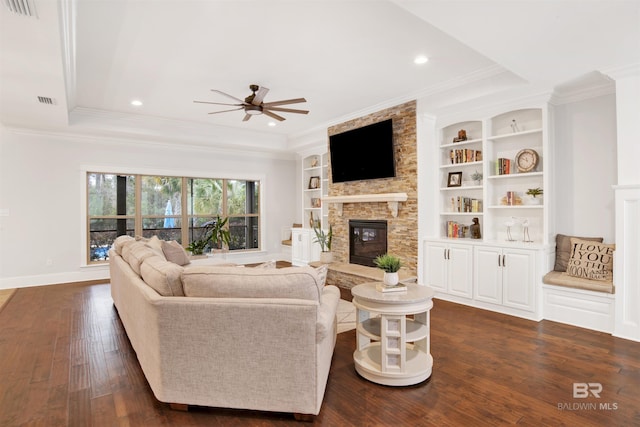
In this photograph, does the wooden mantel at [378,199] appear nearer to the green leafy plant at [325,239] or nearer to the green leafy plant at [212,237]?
the green leafy plant at [325,239]

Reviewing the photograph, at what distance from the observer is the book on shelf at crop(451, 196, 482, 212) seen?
4906 millimetres

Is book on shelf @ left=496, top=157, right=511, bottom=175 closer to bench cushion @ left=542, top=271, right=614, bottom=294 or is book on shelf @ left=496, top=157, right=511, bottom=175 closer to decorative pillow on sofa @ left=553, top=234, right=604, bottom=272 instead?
decorative pillow on sofa @ left=553, top=234, right=604, bottom=272

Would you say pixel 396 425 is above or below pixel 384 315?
below

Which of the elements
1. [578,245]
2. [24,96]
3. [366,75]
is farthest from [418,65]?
[24,96]

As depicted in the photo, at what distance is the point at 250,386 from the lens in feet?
6.89

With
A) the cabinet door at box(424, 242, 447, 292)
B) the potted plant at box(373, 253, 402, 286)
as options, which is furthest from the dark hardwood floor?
the cabinet door at box(424, 242, 447, 292)

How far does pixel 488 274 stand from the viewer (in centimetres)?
439

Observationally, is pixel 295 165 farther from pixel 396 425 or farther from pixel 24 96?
pixel 396 425

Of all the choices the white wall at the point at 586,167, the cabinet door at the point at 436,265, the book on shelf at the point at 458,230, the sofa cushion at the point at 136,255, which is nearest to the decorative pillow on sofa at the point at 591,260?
the white wall at the point at 586,167

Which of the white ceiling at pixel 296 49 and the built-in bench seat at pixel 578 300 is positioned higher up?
the white ceiling at pixel 296 49

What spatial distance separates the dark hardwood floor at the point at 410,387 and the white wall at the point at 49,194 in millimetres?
2391

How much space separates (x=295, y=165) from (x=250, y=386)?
7.19m

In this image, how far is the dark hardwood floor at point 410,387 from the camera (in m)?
2.14

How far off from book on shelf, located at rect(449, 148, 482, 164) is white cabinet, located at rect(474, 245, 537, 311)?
1281mm
